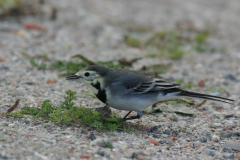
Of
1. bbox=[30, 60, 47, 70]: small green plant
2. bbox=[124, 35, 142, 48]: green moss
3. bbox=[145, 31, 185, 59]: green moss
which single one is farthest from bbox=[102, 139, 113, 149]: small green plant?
bbox=[124, 35, 142, 48]: green moss

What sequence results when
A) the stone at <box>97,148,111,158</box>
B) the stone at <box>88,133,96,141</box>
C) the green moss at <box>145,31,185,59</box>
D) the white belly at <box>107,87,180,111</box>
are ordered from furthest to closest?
the green moss at <box>145,31,185,59</box>, the white belly at <box>107,87,180,111</box>, the stone at <box>88,133,96,141</box>, the stone at <box>97,148,111,158</box>

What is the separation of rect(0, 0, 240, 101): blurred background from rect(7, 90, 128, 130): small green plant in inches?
81.6

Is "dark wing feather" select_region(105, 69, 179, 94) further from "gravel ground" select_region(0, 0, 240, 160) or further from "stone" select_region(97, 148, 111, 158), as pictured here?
"stone" select_region(97, 148, 111, 158)

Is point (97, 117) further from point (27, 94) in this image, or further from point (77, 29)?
point (77, 29)

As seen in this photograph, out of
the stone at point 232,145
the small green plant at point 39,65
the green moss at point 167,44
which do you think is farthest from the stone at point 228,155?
the green moss at point 167,44

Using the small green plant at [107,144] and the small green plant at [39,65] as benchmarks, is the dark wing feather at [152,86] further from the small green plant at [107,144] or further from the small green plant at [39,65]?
the small green plant at [39,65]

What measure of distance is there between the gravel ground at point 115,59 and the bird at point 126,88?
0.45m

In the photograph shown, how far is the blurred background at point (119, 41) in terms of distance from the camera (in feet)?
25.6

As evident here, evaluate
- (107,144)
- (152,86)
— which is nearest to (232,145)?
(152,86)

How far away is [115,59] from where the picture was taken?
8.69 m

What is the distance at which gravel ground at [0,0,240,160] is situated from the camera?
14.5 feet

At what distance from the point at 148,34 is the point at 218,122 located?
5.61 m

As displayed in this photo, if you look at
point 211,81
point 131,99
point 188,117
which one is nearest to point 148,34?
point 211,81

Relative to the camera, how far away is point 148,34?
1098cm
